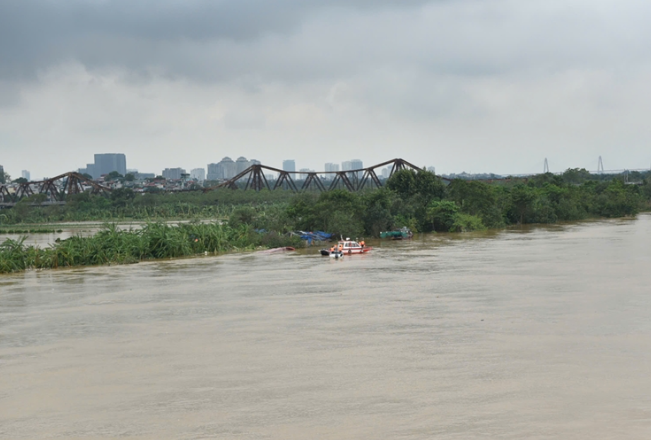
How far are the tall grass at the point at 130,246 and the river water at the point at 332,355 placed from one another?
3629 millimetres

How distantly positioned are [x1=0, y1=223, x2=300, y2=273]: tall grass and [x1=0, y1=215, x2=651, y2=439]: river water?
11.9 feet

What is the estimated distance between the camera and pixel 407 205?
48.0m

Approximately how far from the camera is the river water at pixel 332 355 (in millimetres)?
10102

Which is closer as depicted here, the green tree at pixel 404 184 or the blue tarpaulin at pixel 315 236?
the blue tarpaulin at pixel 315 236

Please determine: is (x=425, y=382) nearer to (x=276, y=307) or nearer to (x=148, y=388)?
(x=148, y=388)

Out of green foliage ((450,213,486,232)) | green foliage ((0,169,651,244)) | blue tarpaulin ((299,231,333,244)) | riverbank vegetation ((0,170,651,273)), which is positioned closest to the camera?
riverbank vegetation ((0,170,651,273))

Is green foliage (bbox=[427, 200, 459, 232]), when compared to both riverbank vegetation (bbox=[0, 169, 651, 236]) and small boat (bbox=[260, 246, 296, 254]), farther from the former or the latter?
small boat (bbox=[260, 246, 296, 254])

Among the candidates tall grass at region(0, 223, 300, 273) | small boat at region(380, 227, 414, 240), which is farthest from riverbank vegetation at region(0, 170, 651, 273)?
small boat at region(380, 227, 414, 240)

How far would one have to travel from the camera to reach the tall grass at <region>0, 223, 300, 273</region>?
29516mm

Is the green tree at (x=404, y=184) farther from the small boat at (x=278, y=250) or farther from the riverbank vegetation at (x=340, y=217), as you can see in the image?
the small boat at (x=278, y=250)

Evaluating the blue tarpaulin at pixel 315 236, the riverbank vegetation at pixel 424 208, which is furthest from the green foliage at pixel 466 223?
the blue tarpaulin at pixel 315 236

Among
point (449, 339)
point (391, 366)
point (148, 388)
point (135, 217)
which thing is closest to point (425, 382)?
point (391, 366)

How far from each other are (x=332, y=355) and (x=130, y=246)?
64.6 feet

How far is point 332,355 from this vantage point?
44.7ft
